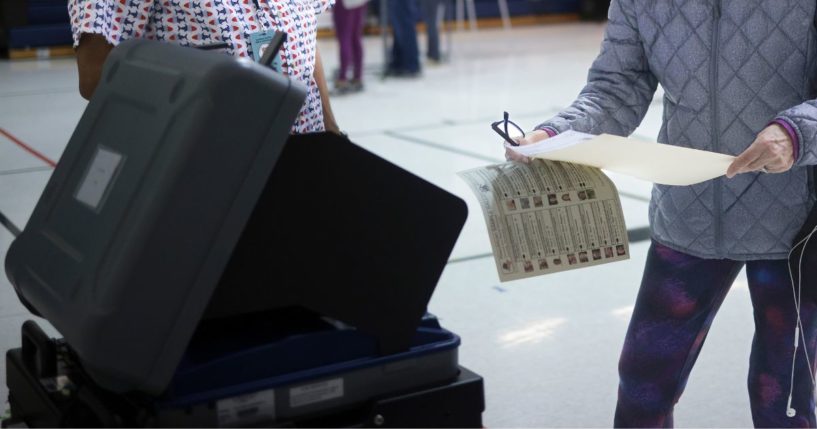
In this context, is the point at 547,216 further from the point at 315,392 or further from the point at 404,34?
the point at 404,34

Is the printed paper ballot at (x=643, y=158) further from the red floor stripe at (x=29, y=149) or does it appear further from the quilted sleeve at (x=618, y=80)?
the red floor stripe at (x=29, y=149)

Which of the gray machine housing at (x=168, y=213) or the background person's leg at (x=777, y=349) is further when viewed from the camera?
the background person's leg at (x=777, y=349)

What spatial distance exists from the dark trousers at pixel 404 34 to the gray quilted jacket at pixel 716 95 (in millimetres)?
6017

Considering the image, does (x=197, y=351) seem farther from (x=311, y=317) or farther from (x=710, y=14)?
(x=710, y=14)

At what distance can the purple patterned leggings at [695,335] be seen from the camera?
1559 millimetres

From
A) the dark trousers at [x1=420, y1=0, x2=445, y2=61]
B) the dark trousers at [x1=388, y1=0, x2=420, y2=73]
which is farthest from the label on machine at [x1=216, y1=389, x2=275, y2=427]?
the dark trousers at [x1=420, y1=0, x2=445, y2=61]

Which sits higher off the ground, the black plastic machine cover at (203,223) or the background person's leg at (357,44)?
the black plastic machine cover at (203,223)

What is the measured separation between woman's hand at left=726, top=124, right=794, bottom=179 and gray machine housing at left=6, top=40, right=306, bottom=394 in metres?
0.60

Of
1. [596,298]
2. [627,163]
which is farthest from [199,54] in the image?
[596,298]

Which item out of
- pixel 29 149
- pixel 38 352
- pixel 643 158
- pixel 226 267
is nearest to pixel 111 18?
pixel 38 352

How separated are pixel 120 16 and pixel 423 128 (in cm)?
406

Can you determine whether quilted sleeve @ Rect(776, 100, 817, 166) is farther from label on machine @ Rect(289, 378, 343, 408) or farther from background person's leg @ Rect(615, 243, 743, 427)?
label on machine @ Rect(289, 378, 343, 408)

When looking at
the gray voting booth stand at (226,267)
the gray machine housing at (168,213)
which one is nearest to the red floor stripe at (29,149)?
the gray voting booth stand at (226,267)

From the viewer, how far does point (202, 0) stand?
1682 millimetres
